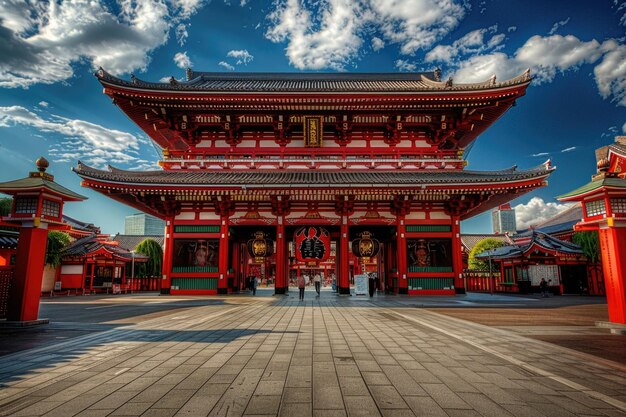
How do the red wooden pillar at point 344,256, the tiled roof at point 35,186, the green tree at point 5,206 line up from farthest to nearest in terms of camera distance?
the green tree at point 5,206, the red wooden pillar at point 344,256, the tiled roof at point 35,186

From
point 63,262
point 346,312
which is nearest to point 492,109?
point 346,312

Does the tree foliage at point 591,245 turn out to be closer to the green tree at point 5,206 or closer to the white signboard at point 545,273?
the white signboard at point 545,273

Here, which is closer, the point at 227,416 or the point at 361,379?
the point at 227,416

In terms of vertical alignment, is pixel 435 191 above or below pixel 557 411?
above

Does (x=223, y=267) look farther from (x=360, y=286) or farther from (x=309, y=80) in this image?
(x=309, y=80)

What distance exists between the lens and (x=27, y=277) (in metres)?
8.31

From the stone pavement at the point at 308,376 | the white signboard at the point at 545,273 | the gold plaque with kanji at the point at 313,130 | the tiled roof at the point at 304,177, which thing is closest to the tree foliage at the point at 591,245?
the white signboard at the point at 545,273

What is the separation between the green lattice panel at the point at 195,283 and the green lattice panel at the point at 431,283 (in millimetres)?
11018

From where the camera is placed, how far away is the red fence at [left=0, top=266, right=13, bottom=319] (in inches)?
332

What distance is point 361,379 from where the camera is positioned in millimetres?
4215

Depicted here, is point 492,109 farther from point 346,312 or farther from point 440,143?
point 346,312

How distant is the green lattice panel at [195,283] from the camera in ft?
59.7

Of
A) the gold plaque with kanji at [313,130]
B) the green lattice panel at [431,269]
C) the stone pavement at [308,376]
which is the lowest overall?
the stone pavement at [308,376]

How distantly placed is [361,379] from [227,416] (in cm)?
182
